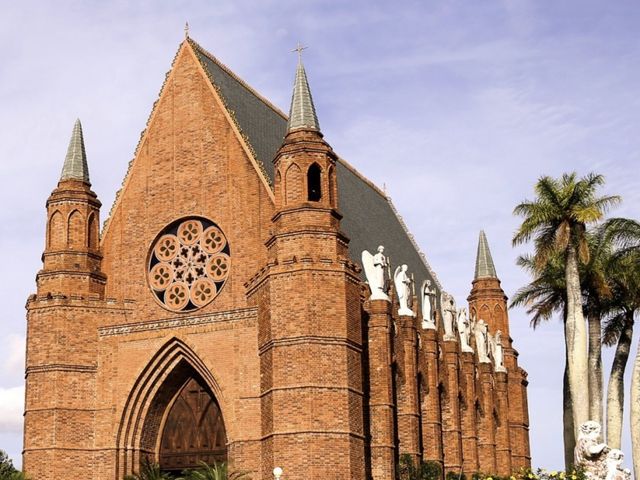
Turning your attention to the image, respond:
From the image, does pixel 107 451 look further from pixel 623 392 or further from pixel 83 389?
pixel 623 392

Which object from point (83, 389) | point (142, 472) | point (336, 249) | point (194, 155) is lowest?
point (142, 472)

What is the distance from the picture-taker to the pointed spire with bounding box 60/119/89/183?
36250 millimetres

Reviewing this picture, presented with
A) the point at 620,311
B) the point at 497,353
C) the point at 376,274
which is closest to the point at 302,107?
the point at 376,274

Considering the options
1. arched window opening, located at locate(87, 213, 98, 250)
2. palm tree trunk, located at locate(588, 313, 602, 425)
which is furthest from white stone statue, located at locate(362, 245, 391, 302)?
palm tree trunk, located at locate(588, 313, 602, 425)

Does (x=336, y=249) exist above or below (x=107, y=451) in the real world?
above

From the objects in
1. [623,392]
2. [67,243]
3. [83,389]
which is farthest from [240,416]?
[623,392]

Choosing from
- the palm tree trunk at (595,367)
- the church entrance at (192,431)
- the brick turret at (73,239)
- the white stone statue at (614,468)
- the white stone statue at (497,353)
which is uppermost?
the brick turret at (73,239)

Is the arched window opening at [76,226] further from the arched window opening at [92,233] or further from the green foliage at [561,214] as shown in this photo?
the green foliage at [561,214]

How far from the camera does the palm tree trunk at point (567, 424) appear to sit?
138 ft

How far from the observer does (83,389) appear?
33812 mm

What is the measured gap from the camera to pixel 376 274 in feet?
113

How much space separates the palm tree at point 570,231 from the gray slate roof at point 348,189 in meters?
6.80

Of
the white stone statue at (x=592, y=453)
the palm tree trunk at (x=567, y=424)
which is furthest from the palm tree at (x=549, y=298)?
the white stone statue at (x=592, y=453)

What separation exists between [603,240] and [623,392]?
5.54 meters
